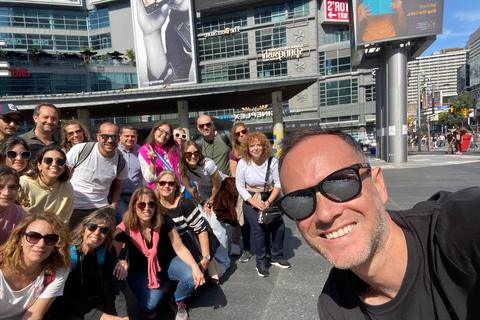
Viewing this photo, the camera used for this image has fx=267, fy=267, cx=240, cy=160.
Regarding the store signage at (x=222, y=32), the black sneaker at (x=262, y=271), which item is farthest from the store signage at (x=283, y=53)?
the black sneaker at (x=262, y=271)

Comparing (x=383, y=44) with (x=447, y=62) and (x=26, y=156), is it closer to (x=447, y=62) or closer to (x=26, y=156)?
(x=26, y=156)

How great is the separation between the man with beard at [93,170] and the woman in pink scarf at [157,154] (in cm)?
46

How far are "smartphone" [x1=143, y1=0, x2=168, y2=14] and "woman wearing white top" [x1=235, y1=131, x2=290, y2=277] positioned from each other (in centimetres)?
4457

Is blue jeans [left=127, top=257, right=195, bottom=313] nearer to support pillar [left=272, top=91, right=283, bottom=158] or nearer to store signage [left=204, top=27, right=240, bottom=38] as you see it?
support pillar [left=272, top=91, right=283, bottom=158]

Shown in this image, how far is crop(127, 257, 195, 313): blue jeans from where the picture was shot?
2.79 metres

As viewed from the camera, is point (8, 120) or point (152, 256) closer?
point (152, 256)

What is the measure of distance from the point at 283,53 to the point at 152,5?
2118 cm

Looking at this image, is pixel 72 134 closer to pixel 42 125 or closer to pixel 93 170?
pixel 42 125

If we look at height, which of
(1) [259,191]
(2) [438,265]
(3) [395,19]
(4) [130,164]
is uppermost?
(3) [395,19]

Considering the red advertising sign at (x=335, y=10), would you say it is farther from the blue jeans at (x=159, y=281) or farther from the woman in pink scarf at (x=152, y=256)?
the blue jeans at (x=159, y=281)

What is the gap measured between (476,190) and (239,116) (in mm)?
43153

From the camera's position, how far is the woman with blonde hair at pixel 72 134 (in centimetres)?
379

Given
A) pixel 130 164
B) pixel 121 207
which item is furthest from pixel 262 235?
pixel 130 164

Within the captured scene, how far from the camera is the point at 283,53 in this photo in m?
41.3
